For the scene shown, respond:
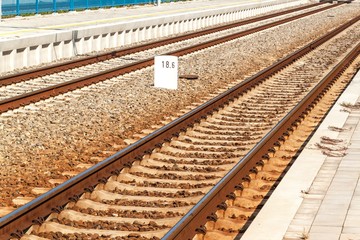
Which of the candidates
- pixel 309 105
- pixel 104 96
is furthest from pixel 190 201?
pixel 104 96

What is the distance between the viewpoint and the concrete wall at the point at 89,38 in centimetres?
2408

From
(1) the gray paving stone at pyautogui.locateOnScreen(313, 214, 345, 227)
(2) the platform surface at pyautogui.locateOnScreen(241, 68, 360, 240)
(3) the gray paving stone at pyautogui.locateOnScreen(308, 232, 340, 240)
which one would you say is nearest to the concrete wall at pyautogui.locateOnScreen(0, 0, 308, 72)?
(2) the platform surface at pyautogui.locateOnScreen(241, 68, 360, 240)

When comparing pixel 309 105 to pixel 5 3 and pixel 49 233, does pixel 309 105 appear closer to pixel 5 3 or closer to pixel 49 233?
pixel 49 233

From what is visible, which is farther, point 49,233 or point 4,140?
point 4,140

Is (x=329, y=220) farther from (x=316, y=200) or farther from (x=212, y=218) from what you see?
(x=212, y=218)

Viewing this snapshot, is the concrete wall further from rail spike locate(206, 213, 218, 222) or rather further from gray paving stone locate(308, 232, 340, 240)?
gray paving stone locate(308, 232, 340, 240)

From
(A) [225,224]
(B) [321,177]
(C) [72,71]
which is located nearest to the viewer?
(A) [225,224]

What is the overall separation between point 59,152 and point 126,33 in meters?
21.3

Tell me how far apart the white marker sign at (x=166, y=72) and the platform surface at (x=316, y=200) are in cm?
577

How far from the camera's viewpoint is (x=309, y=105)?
666 inches

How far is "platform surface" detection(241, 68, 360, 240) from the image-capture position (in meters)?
8.20

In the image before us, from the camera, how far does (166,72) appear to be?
19125 mm

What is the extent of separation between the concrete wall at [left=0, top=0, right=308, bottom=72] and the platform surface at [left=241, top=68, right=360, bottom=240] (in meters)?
12.5

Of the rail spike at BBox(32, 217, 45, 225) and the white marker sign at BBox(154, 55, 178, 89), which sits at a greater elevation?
the rail spike at BBox(32, 217, 45, 225)
